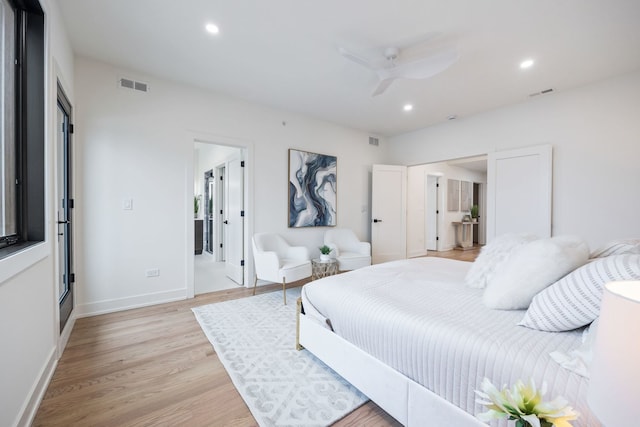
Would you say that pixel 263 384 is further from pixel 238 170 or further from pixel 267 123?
pixel 267 123

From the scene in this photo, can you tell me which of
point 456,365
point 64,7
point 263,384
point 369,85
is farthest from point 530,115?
point 64,7

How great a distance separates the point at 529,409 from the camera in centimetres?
63

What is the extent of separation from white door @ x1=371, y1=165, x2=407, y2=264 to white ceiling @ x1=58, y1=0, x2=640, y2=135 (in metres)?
1.83

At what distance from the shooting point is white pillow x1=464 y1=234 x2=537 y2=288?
183cm

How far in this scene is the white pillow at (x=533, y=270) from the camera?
131 centimetres

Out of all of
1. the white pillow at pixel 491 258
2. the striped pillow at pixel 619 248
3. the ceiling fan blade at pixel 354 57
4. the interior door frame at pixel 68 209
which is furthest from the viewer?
the interior door frame at pixel 68 209

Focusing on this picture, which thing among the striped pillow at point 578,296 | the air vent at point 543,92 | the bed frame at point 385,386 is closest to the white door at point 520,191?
the air vent at point 543,92

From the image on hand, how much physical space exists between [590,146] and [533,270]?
3099mm

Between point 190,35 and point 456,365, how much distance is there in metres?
3.11

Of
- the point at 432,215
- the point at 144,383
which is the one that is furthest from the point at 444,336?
the point at 432,215

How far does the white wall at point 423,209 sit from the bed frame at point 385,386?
16.4 feet

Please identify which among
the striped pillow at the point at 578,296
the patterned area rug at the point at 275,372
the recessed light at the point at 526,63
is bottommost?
the patterned area rug at the point at 275,372

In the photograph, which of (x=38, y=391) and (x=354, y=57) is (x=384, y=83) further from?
(x=38, y=391)

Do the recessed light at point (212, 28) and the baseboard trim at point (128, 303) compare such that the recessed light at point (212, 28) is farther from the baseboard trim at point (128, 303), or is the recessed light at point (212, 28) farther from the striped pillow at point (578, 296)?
the striped pillow at point (578, 296)
